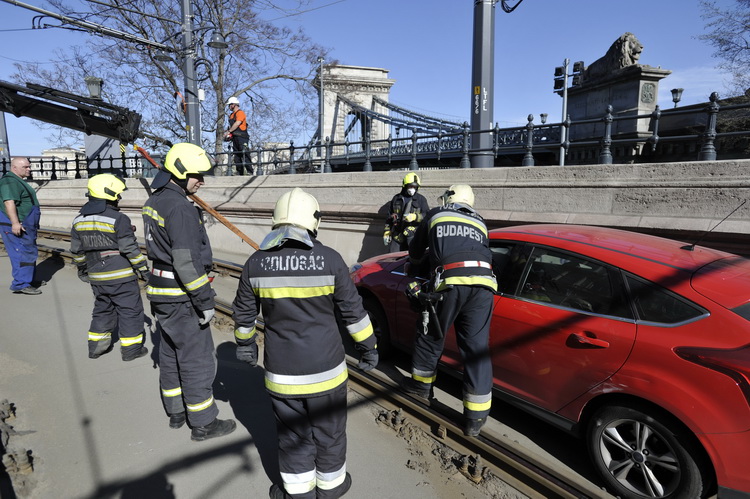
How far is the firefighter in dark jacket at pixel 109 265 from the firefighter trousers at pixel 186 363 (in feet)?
4.77

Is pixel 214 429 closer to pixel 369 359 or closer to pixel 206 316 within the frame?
pixel 206 316

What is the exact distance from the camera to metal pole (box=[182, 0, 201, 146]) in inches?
444

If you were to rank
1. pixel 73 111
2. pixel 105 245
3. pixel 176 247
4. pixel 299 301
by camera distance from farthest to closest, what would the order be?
pixel 73 111 → pixel 105 245 → pixel 176 247 → pixel 299 301

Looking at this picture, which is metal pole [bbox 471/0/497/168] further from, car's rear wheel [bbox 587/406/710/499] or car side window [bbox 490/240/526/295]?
car's rear wheel [bbox 587/406/710/499]

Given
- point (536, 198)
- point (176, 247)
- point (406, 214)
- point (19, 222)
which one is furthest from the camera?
point (406, 214)

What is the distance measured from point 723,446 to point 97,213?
5373mm

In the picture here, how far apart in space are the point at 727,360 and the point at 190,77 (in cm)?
1226

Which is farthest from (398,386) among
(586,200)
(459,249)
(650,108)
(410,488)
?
(650,108)

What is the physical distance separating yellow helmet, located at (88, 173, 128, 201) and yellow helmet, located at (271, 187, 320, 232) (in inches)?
123

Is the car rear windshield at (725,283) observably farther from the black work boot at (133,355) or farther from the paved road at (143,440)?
the black work boot at (133,355)

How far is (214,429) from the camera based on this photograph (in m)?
3.45

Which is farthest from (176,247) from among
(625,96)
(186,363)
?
(625,96)

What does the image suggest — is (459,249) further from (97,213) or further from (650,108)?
(650,108)

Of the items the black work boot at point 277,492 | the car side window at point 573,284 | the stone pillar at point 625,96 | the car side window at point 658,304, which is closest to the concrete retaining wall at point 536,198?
the car side window at point 573,284
